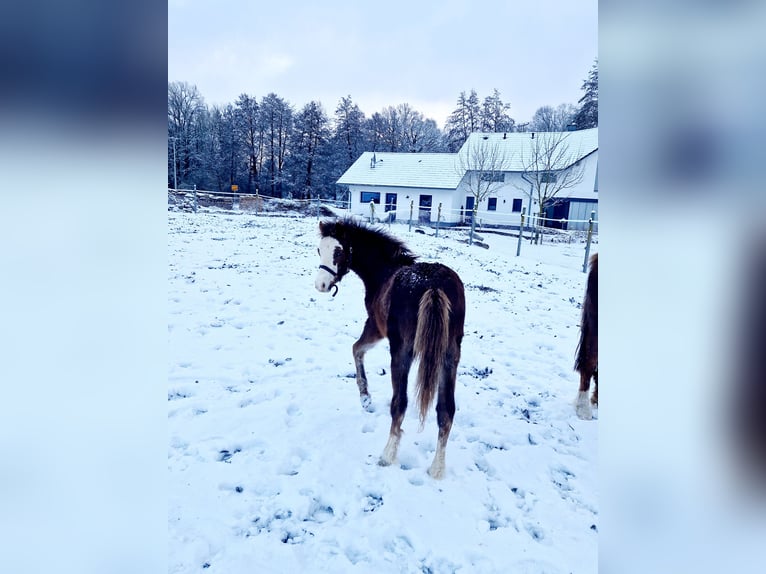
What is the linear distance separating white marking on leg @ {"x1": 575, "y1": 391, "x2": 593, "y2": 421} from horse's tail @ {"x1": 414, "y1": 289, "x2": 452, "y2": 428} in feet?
5.45

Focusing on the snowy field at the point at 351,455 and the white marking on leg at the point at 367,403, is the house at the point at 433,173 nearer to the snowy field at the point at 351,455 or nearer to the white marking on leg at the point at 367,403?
the snowy field at the point at 351,455

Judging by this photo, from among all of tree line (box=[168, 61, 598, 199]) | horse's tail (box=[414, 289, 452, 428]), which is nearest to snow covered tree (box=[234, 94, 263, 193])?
tree line (box=[168, 61, 598, 199])

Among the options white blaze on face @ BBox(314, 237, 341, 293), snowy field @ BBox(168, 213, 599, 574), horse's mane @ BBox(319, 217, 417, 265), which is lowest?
snowy field @ BBox(168, 213, 599, 574)

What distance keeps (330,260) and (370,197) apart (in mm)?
4681

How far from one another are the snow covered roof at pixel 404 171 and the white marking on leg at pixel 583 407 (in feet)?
12.4

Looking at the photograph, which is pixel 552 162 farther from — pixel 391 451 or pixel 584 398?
pixel 391 451

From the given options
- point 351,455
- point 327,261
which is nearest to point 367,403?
point 351,455

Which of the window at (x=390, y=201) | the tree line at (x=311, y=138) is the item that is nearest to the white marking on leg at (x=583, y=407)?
the tree line at (x=311, y=138)

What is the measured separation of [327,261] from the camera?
2865mm

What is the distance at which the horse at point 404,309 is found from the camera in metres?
2.22

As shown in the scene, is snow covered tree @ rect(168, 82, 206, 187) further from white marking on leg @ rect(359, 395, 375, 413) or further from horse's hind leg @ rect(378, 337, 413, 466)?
white marking on leg @ rect(359, 395, 375, 413)

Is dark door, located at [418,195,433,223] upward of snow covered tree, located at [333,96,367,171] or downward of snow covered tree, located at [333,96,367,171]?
downward

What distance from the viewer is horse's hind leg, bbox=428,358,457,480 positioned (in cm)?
236
